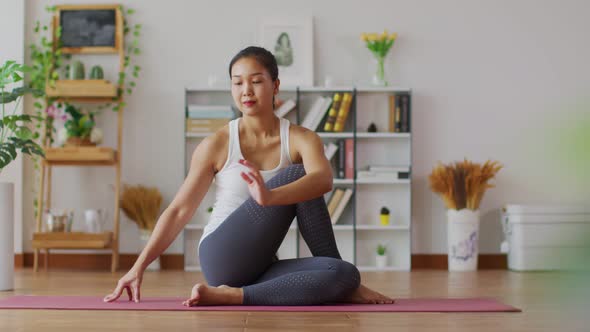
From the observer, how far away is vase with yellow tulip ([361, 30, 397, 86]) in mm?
4785

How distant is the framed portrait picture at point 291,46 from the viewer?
4840 mm

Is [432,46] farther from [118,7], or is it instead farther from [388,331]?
[388,331]

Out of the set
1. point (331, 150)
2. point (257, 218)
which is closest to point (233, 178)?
point (257, 218)

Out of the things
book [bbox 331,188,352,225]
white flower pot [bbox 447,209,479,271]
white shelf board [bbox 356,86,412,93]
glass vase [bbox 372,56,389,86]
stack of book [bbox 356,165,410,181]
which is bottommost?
white flower pot [bbox 447,209,479,271]

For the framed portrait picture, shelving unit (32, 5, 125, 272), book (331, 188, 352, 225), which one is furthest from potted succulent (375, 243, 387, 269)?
shelving unit (32, 5, 125, 272)

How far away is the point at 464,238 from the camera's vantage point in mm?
4637

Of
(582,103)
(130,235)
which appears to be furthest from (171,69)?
(582,103)

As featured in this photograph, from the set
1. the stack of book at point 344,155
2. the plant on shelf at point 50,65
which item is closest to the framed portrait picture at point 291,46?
the stack of book at point 344,155

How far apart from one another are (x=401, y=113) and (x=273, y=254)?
2703 mm

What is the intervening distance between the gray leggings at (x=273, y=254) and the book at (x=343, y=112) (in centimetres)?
261

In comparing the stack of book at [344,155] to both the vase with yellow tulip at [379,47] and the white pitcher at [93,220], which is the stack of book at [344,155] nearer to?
the vase with yellow tulip at [379,47]

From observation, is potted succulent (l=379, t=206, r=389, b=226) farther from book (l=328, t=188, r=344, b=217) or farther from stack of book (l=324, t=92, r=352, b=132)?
stack of book (l=324, t=92, r=352, b=132)

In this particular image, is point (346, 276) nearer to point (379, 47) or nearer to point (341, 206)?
point (341, 206)

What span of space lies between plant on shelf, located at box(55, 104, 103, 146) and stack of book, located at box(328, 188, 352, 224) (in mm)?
1479
